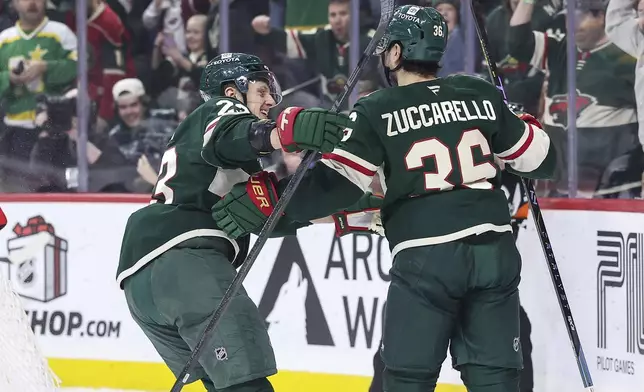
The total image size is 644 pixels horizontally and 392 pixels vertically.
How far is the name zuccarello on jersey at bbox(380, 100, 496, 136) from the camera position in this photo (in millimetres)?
3025

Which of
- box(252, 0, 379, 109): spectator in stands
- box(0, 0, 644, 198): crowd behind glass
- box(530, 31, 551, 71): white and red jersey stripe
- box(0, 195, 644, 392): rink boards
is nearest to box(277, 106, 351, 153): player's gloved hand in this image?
box(0, 195, 644, 392): rink boards

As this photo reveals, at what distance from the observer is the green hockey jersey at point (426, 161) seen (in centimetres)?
303

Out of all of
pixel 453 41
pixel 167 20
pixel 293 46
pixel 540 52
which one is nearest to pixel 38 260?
pixel 167 20

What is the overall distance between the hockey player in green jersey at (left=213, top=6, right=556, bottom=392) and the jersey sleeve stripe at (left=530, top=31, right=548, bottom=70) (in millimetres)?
1452

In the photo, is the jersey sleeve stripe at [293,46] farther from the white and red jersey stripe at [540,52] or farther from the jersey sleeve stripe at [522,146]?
the jersey sleeve stripe at [522,146]

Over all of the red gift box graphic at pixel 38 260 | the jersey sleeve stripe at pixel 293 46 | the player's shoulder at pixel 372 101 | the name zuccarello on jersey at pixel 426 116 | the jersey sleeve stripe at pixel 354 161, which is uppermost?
the player's shoulder at pixel 372 101

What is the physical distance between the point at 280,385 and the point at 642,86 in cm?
191

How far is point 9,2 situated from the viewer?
220 inches

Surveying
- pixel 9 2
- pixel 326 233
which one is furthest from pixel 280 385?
pixel 9 2

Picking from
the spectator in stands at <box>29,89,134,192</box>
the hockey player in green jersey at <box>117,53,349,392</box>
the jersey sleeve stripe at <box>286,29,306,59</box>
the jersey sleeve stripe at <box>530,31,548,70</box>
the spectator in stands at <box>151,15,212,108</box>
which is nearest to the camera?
the hockey player in green jersey at <box>117,53,349,392</box>

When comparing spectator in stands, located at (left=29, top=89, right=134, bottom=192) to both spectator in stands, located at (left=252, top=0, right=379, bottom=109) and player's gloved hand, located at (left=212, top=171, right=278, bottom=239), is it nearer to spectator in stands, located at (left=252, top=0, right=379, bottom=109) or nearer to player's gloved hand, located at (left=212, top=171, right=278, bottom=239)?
spectator in stands, located at (left=252, top=0, right=379, bottom=109)

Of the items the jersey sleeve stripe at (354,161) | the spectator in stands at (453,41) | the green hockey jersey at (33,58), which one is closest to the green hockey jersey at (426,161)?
the jersey sleeve stripe at (354,161)

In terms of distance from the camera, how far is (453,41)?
4.73 metres

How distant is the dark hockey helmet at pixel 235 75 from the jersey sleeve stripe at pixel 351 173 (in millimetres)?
362
